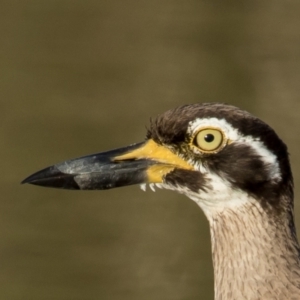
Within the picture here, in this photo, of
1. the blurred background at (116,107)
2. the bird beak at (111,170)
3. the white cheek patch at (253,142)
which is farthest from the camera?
the blurred background at (116,107)

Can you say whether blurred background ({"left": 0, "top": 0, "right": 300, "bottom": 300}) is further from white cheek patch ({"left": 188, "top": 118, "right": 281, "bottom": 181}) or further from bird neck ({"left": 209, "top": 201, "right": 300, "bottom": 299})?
white cheek patch ({"left": 188, "top": 118, "right": 281, "bottom": 181})

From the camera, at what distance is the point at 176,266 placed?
34.3 feet

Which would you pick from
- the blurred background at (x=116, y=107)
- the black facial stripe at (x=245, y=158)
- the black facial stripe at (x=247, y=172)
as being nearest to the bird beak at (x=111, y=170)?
the black facial stripe at (x=245, y=158)

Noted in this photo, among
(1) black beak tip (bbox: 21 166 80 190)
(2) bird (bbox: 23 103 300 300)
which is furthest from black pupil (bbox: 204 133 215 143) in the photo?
(1) black beak tip (bbox: 21 166 80 190)

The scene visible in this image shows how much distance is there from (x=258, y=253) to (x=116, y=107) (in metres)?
6.29

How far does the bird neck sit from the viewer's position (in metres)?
5.32

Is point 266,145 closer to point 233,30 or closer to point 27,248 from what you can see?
point 27,248

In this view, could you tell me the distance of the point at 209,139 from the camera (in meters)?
5.36

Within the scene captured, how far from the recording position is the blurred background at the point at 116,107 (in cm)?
1042

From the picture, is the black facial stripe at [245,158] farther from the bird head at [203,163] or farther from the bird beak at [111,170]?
the bird beak at [111,170]

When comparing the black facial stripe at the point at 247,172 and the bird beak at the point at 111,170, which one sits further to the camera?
the bird beak at the point at 111,170

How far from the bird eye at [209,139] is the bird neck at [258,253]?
28 centimetres

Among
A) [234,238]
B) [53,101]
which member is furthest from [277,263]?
[53,101]

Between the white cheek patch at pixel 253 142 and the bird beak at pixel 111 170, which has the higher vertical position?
the white cheek patch at pixel 253 142
